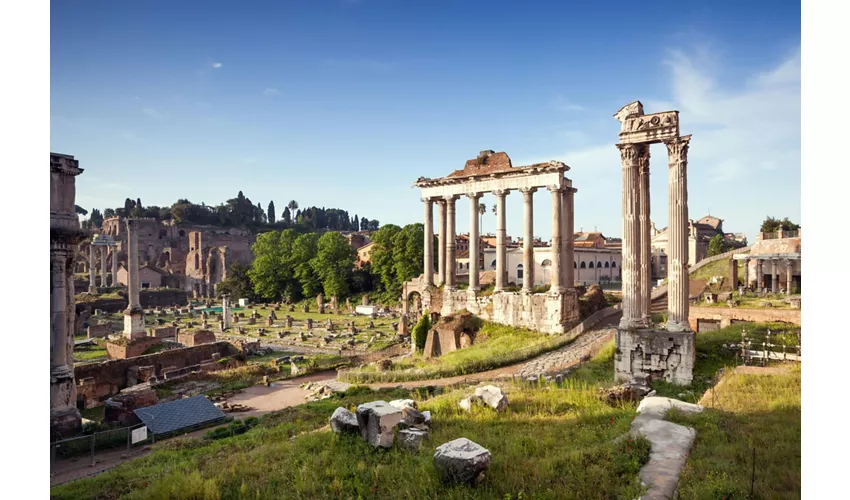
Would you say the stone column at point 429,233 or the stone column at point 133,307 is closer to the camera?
the stone column at point 429,233

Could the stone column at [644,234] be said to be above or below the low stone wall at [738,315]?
above

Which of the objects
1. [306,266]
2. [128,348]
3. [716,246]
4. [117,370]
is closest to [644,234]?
[117,370]

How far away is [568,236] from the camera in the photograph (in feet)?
78.4

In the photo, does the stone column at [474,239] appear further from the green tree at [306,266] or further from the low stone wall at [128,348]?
the green tree at [306,266]

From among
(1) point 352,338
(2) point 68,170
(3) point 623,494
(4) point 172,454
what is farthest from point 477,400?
(1) point 352,338

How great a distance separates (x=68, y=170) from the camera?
12.2 metres

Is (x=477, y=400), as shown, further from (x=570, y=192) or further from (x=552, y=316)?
(x=570, y=192)

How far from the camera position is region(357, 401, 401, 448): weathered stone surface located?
8234 millimetres

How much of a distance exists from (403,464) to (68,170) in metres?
10.9

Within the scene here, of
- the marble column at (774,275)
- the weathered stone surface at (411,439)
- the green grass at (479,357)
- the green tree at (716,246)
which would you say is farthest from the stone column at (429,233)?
the green tree at (716,246)

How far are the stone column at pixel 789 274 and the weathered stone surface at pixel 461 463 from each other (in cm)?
3418

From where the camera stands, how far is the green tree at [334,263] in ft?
183

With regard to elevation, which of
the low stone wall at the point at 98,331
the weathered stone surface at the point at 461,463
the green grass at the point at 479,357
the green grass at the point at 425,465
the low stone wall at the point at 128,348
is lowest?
the low stone wall at the point at 98,331

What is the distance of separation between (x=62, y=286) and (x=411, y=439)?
10.4 m
